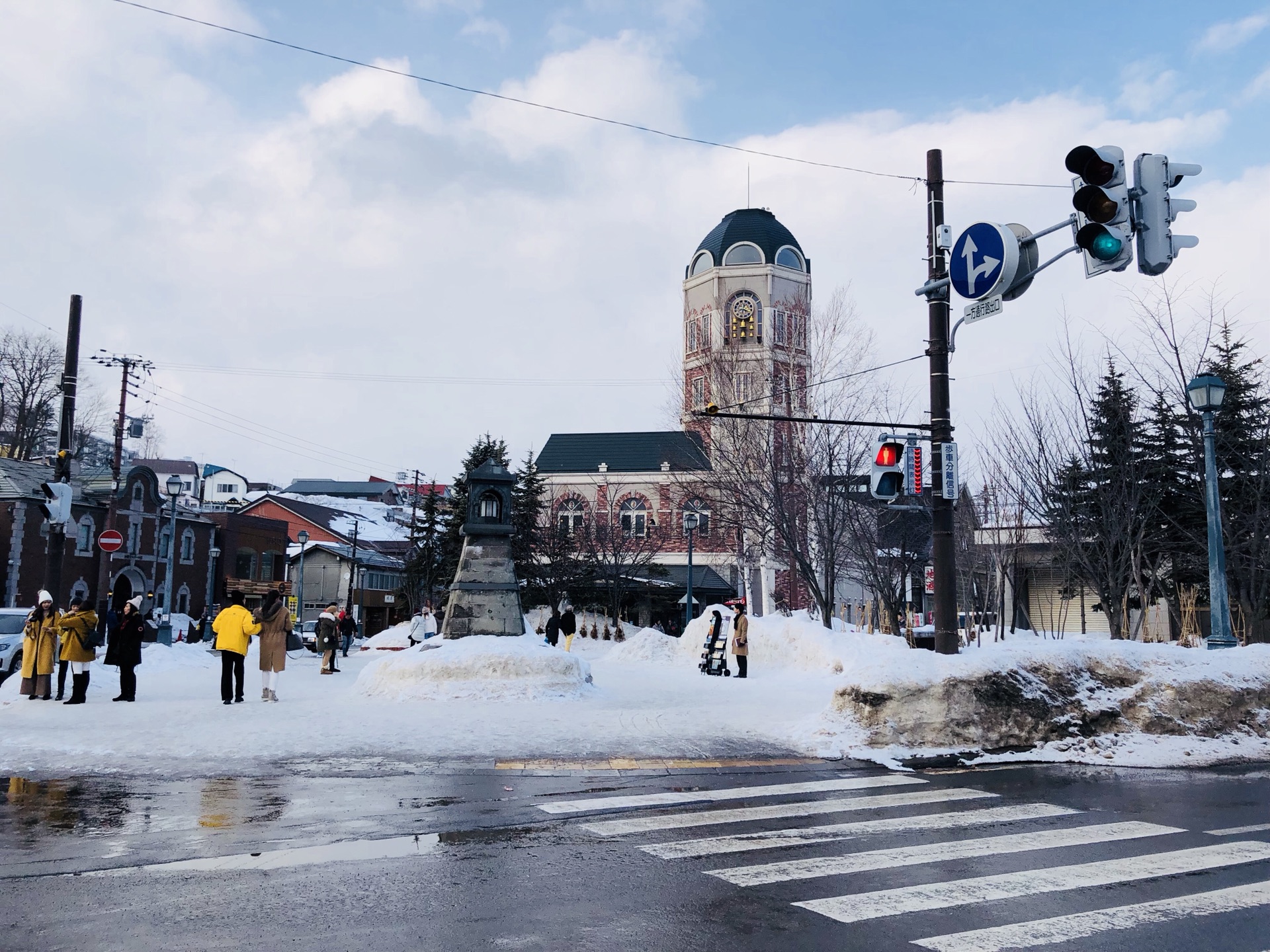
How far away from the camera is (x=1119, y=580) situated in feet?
69.7

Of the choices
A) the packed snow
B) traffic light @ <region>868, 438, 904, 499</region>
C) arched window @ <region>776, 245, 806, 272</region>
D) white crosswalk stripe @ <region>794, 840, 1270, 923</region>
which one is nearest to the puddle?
white crosswalk stripe @ <region>794, 840, 1270, 923</region>

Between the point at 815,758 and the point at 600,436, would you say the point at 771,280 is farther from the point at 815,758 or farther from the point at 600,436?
the point at 815,758

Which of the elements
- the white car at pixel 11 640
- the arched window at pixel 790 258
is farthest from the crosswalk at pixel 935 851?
the arched window at pixel 790 258

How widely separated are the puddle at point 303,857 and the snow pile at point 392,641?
34.0 meters

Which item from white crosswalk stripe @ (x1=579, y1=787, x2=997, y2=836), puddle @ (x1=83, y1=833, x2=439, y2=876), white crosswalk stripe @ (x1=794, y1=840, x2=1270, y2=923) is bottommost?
white crosswalk stripe @ (x1=579, y1=787, x2=997, y2=836)

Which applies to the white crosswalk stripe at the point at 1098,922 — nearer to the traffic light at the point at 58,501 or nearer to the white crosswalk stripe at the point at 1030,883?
the white crosswalk stripe at the point at 1030,883

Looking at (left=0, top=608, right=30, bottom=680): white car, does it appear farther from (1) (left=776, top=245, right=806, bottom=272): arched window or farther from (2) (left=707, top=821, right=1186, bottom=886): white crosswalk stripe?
(1) (left=776, top=245, right=806, bottom=272): arched window

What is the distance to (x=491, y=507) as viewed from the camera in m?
19.4

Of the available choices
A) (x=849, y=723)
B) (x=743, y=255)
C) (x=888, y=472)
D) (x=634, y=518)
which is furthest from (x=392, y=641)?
(x=888, y=472)

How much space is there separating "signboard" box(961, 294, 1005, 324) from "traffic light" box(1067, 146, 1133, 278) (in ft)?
7.83

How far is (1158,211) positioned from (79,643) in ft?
49.3

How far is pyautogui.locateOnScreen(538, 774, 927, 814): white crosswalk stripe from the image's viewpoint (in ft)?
26.1

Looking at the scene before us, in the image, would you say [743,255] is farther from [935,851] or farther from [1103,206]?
[935,851]

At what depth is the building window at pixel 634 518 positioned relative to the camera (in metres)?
56.5
